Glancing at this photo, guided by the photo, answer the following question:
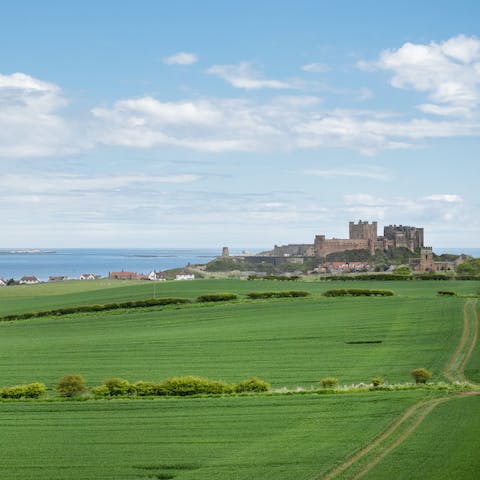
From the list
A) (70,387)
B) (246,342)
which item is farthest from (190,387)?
(246,342)

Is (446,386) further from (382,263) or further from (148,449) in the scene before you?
(382,263)

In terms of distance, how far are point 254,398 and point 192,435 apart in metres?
6.86

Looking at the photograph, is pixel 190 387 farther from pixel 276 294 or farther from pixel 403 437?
pixel 276 294

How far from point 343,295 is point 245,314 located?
16552 mm

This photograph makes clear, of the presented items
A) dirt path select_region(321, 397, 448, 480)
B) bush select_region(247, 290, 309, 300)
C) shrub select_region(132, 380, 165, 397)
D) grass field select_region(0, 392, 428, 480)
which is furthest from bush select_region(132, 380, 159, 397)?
bush select_region(247, 290, 309, 300)

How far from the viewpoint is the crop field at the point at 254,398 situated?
20469mm

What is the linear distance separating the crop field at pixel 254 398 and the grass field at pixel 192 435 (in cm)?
6

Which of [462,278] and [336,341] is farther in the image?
[462,278]

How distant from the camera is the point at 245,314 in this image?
63781 mm

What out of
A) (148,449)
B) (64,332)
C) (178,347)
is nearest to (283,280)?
(64,332)

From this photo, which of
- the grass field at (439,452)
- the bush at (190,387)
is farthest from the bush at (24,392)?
the grass field at (439,452)

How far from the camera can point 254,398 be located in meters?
30.3

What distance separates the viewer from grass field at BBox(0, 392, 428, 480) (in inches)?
784

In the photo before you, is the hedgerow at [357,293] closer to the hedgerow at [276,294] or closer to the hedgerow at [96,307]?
the hedgerow at [276,294]
